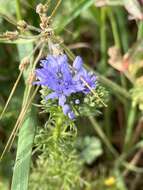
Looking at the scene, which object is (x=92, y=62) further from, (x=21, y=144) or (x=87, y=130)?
(x=21, y=144)

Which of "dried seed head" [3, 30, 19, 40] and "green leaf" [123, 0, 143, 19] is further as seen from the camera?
"green leaf" [123, 0, 143, 19]

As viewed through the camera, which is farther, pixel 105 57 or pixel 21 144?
pixel 105 57

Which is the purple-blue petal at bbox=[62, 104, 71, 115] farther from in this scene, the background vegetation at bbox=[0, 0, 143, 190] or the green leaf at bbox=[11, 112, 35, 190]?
the background vegetation at bbox=[0, 0, 143, 190]

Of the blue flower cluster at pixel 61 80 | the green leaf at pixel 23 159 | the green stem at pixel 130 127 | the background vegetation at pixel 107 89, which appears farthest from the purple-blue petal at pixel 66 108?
the green stem at pixel 130 127

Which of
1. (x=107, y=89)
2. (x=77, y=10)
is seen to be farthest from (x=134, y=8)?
(x=107, y=89)

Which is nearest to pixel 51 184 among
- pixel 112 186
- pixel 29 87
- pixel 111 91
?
pixel 112 186

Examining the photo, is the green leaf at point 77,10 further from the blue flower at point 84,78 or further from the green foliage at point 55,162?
the blue flower at point 84,78

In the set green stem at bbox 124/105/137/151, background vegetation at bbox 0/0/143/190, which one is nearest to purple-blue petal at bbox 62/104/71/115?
background vegetation at bbox 0/0/143/190

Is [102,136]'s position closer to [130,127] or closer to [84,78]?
[130,127]
